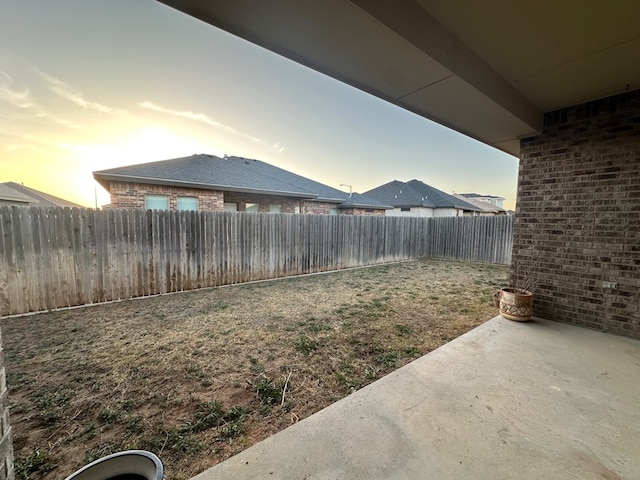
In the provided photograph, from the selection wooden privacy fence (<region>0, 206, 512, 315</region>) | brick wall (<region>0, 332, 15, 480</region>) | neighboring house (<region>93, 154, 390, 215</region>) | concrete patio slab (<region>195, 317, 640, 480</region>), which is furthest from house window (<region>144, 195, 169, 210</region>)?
concrete patio slab (<region>195, 317, 640, 480</region>)

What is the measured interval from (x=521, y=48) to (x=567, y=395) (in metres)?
3.02

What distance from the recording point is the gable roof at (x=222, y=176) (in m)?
7.77

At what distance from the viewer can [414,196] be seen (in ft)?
68.5

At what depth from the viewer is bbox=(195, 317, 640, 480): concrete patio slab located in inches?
54.2

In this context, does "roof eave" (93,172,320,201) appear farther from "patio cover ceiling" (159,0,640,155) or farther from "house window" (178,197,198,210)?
"patio cover ceiling" (159,0,640,155)

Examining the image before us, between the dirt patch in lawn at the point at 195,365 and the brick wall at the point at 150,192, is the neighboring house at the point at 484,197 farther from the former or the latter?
the dirt patch in lawn at the point at 195,365

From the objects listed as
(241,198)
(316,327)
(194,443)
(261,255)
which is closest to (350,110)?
(241,198)

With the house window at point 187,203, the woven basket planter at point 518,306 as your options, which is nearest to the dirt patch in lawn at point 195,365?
the woven basket planter at point 518,306

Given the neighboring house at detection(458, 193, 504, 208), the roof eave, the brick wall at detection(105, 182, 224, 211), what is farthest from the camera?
the neighboring house at detection(458, 193, 504, 208)

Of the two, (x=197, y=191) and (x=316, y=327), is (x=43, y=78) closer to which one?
(x=197, y=191)

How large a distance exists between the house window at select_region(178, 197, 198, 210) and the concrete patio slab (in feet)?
28.1

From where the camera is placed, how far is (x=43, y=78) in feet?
16.3

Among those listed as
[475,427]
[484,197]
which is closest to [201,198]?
[475,427]

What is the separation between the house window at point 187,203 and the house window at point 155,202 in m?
0.39
